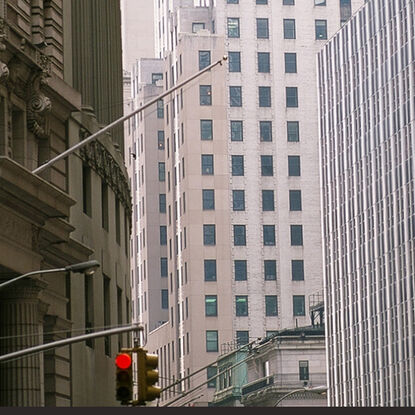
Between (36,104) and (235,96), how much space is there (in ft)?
475

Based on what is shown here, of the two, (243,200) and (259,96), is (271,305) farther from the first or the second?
(259,96)

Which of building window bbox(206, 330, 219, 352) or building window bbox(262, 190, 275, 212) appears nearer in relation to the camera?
building window bbox(206, 330, 219, 352)

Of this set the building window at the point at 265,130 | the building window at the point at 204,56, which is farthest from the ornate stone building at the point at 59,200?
the building window at the point at 265,130

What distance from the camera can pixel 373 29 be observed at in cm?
14400

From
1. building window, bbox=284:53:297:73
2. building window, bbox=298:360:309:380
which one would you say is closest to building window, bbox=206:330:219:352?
building window, bbox=298:360:309:380

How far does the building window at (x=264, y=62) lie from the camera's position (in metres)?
191

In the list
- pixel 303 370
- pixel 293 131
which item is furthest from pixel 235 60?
pixel 303 370

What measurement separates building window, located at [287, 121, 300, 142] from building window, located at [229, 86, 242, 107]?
665 centimetres

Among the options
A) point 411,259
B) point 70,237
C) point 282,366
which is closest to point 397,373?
point 411,259

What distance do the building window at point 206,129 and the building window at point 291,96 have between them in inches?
392

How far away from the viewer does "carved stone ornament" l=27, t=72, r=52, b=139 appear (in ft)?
149

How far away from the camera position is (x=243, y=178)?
18862 centimetres

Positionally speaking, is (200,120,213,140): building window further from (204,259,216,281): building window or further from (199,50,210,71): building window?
(204,259,216,281): building window

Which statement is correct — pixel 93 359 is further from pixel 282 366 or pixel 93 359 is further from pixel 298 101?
pixel 298 101
